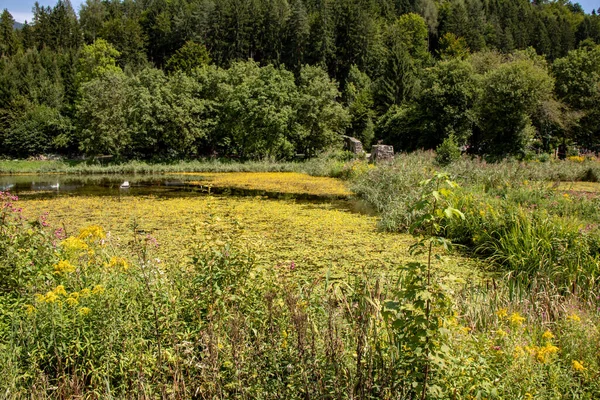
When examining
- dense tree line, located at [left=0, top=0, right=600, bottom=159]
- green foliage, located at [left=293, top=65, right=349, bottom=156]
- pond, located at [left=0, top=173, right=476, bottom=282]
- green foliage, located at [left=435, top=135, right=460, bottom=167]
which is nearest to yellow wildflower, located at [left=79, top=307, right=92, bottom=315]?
pond, located at [left=0, top=173, right=476, bottom=282]

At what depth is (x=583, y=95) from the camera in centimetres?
2998

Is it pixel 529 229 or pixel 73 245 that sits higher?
pixel 73 245

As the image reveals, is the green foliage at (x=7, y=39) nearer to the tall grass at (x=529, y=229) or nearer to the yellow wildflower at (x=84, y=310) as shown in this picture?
the tall grass at (x=529, y=229)

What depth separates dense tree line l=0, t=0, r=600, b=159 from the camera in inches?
1057

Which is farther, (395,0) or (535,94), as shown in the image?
(395,0)

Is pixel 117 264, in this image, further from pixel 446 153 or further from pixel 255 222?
pixel 446 153

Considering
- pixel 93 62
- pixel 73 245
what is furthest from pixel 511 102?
pixel 93 62

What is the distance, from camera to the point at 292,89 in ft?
105

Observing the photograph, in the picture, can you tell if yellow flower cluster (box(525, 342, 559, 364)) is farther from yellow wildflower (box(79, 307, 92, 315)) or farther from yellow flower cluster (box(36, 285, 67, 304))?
yellow flower cluster (box(36, 285, 67, 304))

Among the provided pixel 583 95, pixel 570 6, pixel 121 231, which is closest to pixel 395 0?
pixel 570 6

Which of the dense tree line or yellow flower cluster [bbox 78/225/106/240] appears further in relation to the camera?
the dense tree line

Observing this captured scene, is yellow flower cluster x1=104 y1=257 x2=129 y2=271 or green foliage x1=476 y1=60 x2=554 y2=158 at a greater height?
green foliage x1=476 y1=60 x2=554 y2=158

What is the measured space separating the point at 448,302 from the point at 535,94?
24128 millimetres

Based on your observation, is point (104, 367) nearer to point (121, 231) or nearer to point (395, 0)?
point (121, 231)
